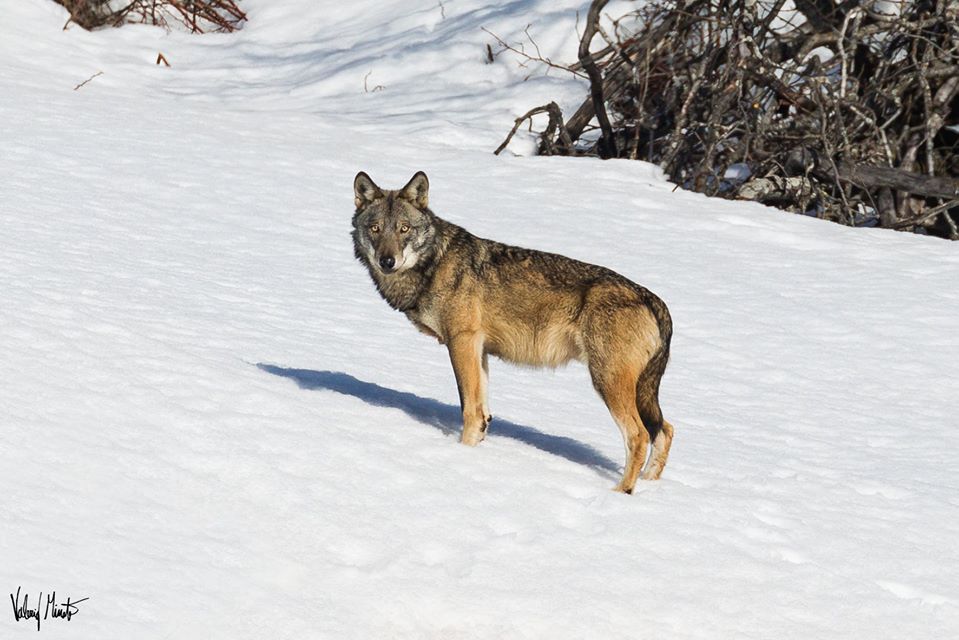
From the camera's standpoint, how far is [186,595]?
4512 mm

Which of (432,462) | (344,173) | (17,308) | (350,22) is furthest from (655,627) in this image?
(350,22)

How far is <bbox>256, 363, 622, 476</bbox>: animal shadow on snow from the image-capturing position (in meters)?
7.21

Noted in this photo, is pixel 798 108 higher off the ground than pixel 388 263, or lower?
higher

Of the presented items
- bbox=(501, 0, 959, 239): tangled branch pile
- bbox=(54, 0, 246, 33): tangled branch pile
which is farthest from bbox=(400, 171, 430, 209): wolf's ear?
bbox=(54, 0, 246, 33): tangled branch pile

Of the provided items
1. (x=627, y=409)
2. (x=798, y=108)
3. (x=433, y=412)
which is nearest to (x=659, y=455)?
(x=627, y=409)

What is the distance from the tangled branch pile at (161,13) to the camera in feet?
66.9

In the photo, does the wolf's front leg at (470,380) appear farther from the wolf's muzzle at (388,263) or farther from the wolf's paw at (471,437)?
the wolf's muzzle at (388,263)

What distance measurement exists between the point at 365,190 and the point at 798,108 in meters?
9.93

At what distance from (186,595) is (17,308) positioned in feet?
12.3

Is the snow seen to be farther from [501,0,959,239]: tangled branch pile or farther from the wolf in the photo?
[501,0,959,239]: tangled branch pile

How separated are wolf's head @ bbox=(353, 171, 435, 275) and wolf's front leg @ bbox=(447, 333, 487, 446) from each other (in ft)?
1.75

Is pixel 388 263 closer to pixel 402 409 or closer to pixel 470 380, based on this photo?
pixel 470 380

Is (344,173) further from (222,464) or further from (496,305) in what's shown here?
(222,464)

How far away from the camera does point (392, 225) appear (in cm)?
688
